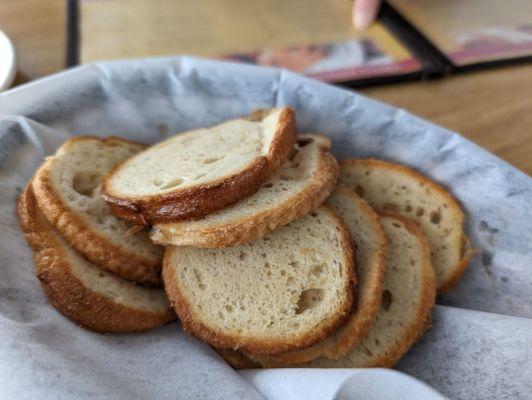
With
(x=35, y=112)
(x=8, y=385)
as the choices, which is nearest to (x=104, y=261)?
(x=8, y=385)

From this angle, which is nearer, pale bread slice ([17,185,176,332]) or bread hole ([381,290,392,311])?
pale bread slice ([17,185,176,332])

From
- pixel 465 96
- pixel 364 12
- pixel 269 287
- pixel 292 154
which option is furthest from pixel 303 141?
pixel 364 12

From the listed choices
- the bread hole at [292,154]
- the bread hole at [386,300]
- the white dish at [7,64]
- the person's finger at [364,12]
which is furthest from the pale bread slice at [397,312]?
the person's finger at [364,12]

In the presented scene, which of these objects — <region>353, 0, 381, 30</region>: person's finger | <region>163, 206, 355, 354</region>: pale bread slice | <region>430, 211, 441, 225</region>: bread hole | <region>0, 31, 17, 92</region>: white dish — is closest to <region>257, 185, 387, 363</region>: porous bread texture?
<region>163, 206, 355, 354</region>: pale bread slice

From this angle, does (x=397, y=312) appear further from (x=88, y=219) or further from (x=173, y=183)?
(x=88, y=219)

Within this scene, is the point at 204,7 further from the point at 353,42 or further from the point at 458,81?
the point at 458,81

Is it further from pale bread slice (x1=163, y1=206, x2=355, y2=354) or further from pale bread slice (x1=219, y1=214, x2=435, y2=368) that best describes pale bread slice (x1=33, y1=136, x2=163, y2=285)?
pale bread slice (x1=219, y1=214, x2=435, y2=368)
